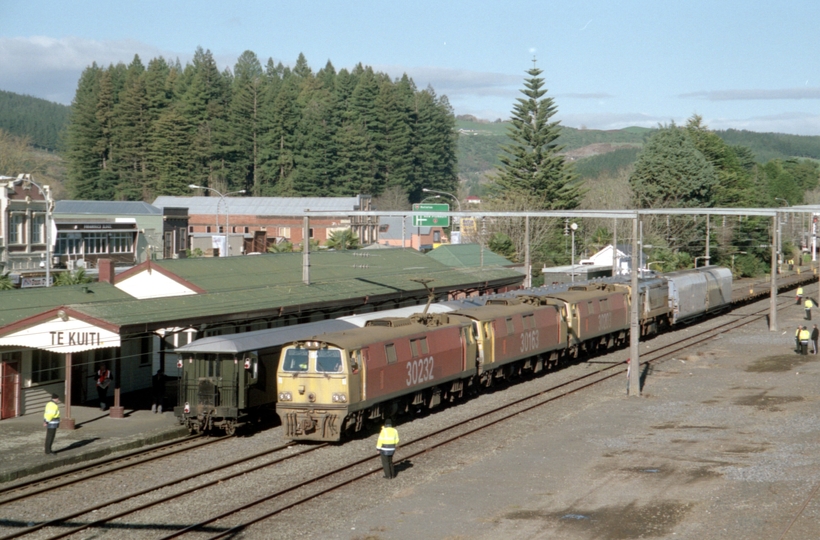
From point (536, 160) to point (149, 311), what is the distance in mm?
65788

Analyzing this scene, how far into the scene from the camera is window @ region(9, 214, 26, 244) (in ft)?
147

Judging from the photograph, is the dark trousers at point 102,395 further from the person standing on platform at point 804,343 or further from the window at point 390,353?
the person standing on platform at point 804,343

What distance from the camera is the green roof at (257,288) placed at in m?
27.6

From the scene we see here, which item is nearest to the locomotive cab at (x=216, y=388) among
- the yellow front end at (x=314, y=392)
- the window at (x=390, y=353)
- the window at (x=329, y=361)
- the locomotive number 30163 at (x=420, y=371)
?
the yellow front end at (x=314, y=392)

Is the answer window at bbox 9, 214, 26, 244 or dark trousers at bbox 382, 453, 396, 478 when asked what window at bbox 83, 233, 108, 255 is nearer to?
window at bbox 9, 214, 26, 244

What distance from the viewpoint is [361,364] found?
2331 cm

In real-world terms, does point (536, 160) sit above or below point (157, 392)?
above

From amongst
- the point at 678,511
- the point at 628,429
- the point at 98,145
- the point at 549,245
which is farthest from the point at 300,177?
the point at 678,511

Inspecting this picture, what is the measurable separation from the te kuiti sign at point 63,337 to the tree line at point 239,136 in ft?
303

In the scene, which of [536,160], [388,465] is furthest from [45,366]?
[536,160]

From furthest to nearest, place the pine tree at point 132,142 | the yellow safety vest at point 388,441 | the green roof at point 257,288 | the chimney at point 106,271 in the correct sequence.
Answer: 1. the pine tree at point 132,142
2. the chimney at point 106,271
3. the green roof at point 257,288
4. the yellow safety vest at point 388,441

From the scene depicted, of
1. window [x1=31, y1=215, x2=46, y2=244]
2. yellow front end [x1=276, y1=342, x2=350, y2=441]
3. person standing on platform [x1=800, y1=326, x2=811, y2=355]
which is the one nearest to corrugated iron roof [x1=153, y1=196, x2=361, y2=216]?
window [x1=31, y1=215, x2=46, y2=244]

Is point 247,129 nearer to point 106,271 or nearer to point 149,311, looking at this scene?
point 106,271

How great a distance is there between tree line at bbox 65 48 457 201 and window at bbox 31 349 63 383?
89.2m
